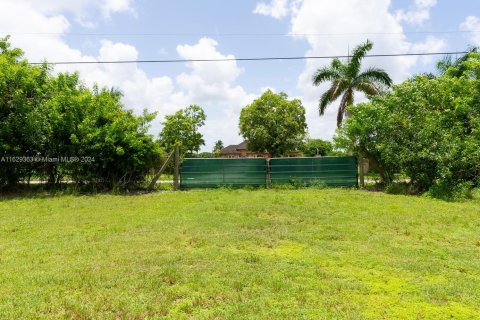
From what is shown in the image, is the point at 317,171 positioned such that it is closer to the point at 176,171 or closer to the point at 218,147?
the point at 176,171

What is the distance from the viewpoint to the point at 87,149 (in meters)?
11.0

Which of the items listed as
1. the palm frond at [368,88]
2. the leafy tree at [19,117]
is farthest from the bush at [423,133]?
the leafy tree at [19,117]

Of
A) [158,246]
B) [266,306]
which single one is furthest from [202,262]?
[266,306]

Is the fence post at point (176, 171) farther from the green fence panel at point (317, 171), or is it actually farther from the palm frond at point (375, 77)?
the palm frond at point (375, 77)

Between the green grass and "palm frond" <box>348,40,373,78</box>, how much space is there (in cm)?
1296

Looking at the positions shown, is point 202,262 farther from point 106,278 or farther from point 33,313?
point 33,313

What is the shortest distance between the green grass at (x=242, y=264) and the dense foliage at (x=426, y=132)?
3165mm

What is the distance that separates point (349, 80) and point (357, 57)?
1.27 m

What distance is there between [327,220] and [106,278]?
4301mm

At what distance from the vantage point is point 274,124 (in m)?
34.3

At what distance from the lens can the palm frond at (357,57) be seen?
18703 millimetres

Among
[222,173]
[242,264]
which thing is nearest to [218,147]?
[222,173]

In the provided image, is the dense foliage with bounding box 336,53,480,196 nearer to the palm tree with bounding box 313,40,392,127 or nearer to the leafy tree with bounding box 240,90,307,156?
the palm tree with bounding box 313,40,392,127

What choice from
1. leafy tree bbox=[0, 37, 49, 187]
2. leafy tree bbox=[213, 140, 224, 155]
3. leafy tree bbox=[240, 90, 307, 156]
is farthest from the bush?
leafy tree bbox=[213, 140, 224, 155]
